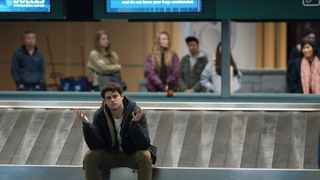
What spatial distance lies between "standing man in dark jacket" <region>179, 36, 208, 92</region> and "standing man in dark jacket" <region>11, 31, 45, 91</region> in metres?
2.08

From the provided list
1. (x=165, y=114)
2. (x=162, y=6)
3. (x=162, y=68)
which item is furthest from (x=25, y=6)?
(x=162, y=68)

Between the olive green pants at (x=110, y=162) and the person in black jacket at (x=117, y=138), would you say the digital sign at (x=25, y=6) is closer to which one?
the person in black jacket at (x=117, y=138)

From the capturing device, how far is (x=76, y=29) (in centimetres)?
2066

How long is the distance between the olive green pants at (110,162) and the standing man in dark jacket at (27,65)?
4499 millimetres

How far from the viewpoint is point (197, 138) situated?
35.2 feet

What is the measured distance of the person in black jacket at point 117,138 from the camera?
9555mm

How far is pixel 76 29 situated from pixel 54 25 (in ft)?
1.68

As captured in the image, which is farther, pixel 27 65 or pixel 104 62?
pixel 27 65

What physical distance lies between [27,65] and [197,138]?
4115 mm

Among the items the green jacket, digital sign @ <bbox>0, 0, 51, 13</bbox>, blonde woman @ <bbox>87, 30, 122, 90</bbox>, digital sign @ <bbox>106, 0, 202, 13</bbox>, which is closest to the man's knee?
digital sign @ <bbox>106, 0, 202, 13</bbox>

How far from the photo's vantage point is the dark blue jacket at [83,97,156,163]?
9516mm

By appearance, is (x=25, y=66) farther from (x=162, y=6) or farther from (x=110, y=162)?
(x=110, y=162)

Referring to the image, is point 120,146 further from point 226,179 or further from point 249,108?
point 249,108

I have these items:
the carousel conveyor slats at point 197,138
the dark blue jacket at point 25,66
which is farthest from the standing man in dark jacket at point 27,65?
the carousel conveyor slats at point 197,138
